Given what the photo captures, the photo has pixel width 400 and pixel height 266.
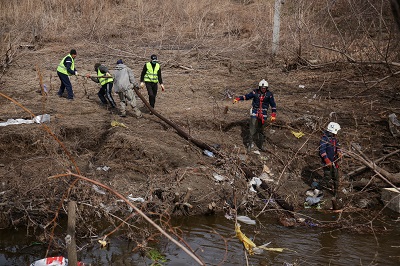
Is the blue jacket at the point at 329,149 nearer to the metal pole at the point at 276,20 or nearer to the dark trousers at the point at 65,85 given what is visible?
the metal pole at the point at 276,20

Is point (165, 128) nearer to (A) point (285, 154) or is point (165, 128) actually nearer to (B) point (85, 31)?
(A) point (285, 154)

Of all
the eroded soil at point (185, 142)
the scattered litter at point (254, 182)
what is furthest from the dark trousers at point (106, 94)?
the scattered litter at point (254, 182)

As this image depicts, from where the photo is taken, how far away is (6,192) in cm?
818

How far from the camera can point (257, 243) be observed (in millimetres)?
8312

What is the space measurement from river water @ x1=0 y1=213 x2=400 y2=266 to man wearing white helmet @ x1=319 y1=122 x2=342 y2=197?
49.8 inches

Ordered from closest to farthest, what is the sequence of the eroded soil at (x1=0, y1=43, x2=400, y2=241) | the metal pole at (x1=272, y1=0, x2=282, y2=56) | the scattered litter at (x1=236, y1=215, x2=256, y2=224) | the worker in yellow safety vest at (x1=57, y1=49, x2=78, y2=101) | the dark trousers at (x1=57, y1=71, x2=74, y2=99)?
the eroded soil at (x1=0, y1=43, x2=400, y2=241), the scattered litter at (x1=236, y1=215, x2=256, y2=224), the worker in yellow safety vest at (x1=57, y1=49, x2=78, y2=101), the dark trousers at (x1=57, y1=71, x2=74, y2=99), the metal pole at (x1=272, y1=0, x2=282, y2=56)

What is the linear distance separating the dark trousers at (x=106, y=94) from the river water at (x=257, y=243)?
4.59m

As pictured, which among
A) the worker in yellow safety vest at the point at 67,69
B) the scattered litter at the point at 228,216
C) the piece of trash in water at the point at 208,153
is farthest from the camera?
the worker in yellow safety vest at the point at 67,69

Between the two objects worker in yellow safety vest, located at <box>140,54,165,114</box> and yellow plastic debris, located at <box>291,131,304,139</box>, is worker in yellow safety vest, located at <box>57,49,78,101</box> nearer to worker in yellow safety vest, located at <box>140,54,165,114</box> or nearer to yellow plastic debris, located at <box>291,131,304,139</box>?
worker in yellow safety vest, located at <box>140,54,165,114</box>

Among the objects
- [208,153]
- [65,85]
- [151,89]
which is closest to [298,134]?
[208,153]

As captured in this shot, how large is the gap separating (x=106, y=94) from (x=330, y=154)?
221 inches

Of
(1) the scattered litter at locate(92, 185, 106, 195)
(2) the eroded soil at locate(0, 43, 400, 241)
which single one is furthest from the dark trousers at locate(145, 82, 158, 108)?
(1) the scattered litter at locate(92, 185, 106, 195)

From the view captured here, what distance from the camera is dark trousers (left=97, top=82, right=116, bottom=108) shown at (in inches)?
496

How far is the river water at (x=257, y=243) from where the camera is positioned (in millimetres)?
7641
